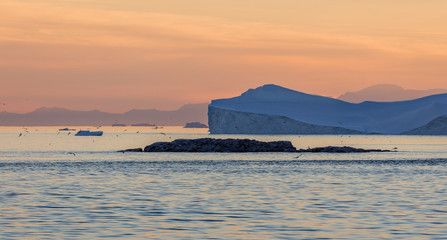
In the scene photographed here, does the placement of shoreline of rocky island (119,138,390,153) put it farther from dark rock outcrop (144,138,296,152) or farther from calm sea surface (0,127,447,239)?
calm sea surface (0,127,447,239)

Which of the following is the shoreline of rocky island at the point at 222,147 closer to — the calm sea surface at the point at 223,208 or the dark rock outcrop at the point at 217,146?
the dark rock outcrop at the point at 217,146

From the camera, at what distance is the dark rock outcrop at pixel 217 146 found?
103875 mm

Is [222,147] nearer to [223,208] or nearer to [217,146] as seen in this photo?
[217,146]

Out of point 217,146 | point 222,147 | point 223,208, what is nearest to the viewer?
point 223,208

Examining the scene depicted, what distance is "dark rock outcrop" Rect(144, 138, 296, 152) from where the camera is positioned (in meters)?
104

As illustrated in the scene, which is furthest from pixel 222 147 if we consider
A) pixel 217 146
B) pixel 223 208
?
pixel 223 208

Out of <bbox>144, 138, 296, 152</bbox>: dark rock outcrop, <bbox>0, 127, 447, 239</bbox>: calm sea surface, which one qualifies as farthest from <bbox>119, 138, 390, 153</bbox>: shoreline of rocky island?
<bbox>0, 127, 447, 239</bbox>: calm sea surface

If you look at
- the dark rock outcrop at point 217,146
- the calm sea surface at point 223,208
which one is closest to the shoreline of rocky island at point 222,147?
the dark rock outcrop at point 217,146

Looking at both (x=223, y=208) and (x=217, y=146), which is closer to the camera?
(x=223, y=208)

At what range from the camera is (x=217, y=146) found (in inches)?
4134

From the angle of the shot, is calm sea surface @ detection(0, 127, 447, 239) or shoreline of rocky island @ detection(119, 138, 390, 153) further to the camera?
shoreline of rocky island @ detection(119, 138, 390, 153)

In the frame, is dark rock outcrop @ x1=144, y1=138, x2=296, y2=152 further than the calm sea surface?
Yes

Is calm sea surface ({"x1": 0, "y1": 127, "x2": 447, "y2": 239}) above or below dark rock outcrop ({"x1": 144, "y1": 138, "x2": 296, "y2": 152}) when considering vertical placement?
below

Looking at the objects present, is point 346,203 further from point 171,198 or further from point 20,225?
point 20,225
